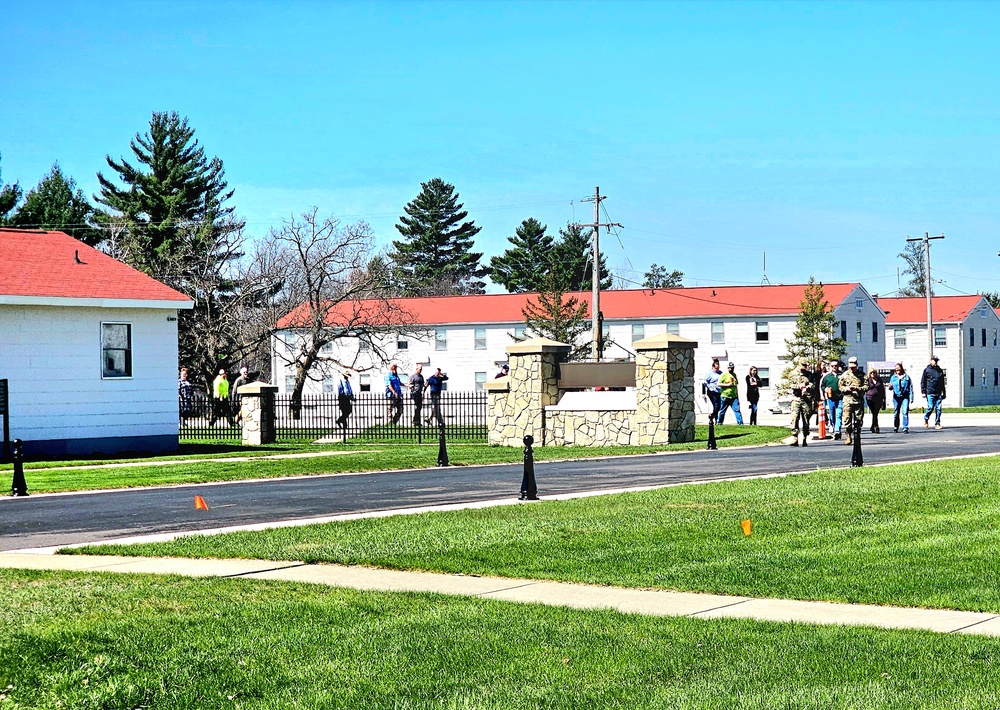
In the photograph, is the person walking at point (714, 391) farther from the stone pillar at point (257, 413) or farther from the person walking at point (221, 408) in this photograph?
the person walking at point (221, 408)

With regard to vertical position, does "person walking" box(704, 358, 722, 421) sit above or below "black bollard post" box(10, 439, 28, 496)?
above

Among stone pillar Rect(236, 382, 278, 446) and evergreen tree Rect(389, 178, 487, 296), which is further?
evergreen tree Rect(389, 178, 487, 296)

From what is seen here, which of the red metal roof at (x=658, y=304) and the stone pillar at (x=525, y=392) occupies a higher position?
the red metal roof at (x=658, y=304)

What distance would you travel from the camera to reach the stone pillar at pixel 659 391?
27.7 metres

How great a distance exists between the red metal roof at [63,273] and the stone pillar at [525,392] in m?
7.53

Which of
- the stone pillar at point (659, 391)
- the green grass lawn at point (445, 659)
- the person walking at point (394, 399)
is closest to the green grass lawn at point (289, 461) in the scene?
the stone pillar at point (659, 391)

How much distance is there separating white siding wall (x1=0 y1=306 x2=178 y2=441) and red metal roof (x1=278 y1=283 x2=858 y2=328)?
122 ft

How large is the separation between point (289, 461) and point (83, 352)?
20.3ft

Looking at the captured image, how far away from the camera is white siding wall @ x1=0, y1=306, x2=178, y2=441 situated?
25.9 meters

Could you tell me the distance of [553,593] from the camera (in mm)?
9461

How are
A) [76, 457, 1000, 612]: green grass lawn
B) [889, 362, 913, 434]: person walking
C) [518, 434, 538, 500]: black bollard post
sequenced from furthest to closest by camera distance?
[889, 362, 913, 434]: person walking, [518, 434, 538, 500]: black bollard post, [76, 457, 1000, 612]: green grass lawn

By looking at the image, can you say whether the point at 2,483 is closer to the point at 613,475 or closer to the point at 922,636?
the point at 613,475

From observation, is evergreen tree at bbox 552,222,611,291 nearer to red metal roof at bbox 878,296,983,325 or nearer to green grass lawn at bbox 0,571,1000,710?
red metal roof at bbox 878,296,983,325

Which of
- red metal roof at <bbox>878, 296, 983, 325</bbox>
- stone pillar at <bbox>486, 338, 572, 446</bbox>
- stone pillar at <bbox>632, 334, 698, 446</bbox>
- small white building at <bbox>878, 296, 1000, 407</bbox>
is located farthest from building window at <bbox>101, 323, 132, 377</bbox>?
red metal roof at <bbox>878, 296, 983, 325</bbox>
